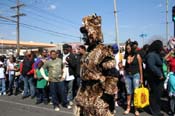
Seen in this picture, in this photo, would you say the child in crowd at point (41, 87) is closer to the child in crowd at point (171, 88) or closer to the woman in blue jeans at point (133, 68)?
the woman in blue jeans at point (133, 68)

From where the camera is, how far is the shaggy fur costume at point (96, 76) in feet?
Answer: 12.8

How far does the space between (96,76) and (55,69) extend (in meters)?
5.60

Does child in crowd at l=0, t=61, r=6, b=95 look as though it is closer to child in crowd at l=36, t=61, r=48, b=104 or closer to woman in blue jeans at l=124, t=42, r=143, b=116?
child in crowd at l=36, t=61, r=48, b=104

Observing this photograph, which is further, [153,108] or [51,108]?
[51,108]

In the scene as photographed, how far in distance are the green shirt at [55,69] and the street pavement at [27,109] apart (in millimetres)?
976

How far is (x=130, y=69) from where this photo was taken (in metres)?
8.37

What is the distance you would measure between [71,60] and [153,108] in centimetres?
310

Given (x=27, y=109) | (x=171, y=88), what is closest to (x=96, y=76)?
(x=171, y=88)

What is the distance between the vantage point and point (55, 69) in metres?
9.44

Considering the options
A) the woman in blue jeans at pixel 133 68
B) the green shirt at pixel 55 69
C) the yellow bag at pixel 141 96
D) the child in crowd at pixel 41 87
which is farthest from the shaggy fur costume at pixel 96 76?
the child in crowd at pixel 41 87

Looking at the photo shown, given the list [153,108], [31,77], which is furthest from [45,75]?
[153,108]

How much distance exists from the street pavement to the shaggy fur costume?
4.58 m

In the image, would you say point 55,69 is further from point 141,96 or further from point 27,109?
point 141,96

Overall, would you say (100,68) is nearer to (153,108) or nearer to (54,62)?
(153,108)
